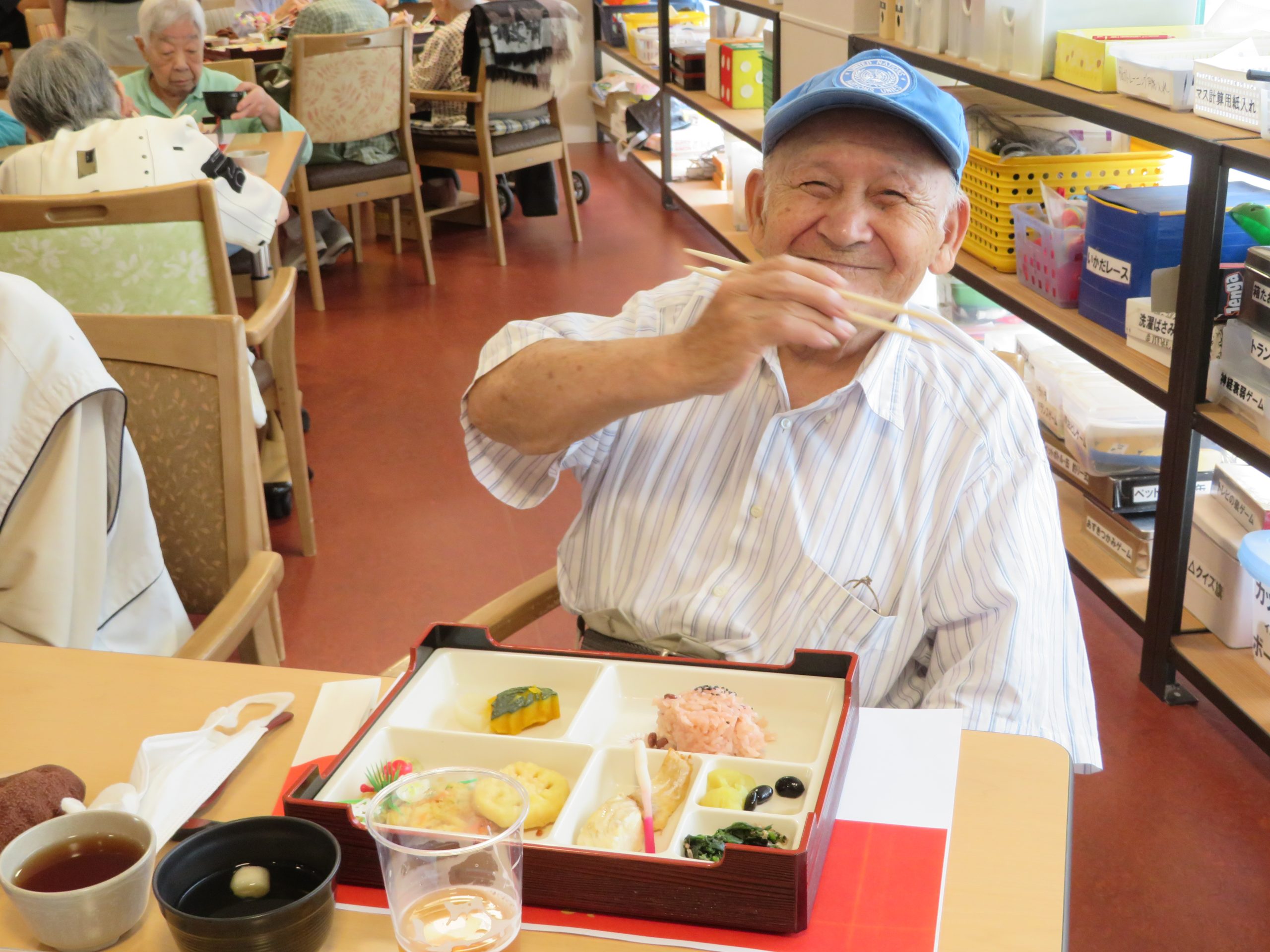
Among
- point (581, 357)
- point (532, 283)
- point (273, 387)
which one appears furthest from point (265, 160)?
point (581, 357)

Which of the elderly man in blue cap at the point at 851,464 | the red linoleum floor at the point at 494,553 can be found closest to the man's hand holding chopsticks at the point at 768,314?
the elderly man in blue cap at the point at 851,464

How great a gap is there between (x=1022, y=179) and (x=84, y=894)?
8.81 ft

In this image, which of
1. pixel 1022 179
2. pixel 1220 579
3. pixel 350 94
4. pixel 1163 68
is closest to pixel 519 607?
pixel 1220 579

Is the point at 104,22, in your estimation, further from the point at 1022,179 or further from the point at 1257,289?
the point at 1257,289

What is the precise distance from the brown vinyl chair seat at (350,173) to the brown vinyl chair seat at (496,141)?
351 mm

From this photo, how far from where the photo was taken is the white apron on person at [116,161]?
9.42 feet

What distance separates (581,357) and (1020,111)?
7.32 feet

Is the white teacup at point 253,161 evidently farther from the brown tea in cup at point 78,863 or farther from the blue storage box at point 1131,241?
the brown tea in cup at point 78,863

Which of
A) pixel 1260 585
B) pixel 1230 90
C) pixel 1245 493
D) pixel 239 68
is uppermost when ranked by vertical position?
pixel 1230 90

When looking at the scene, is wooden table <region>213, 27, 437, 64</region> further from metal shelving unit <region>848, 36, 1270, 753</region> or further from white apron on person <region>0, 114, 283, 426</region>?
metal shelving unit <region>848, 36, 1270, 753</region>

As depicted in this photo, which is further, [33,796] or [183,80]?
[183,80]

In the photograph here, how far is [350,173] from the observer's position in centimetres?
516

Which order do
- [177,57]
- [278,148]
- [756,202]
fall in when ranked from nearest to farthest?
[756,202] < [278,148] < [177,57]

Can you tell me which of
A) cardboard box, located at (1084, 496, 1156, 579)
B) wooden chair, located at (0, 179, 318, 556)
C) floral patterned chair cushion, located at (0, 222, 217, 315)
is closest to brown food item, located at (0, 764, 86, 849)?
wooden chair, located at (0, 179, 318, 556)
